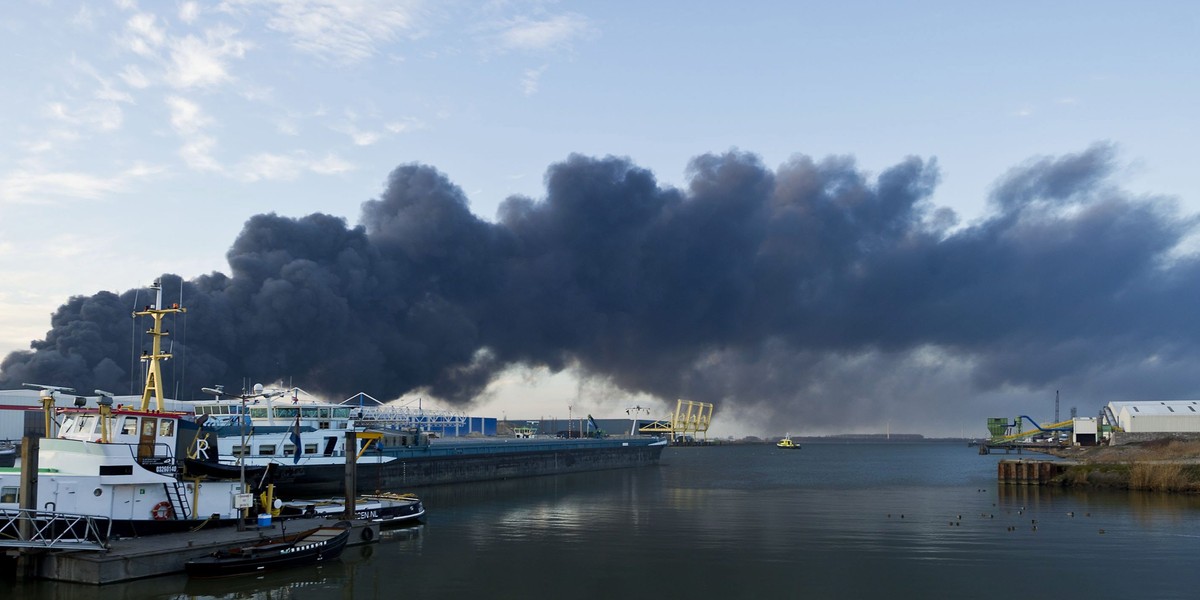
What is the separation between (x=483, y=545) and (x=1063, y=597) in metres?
26.8

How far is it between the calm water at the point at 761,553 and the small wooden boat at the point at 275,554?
22.6 inches

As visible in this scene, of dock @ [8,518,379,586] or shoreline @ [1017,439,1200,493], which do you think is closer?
dock @ [8,518,379,586]

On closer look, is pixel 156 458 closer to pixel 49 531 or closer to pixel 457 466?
pixel 49 531

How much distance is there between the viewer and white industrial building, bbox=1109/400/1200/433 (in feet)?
383

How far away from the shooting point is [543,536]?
49.1 m

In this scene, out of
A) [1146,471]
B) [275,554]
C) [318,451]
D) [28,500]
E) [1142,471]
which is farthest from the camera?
[1142,471]

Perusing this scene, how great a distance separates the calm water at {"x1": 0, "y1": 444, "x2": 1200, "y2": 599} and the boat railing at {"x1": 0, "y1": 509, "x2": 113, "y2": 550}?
1.65 metres

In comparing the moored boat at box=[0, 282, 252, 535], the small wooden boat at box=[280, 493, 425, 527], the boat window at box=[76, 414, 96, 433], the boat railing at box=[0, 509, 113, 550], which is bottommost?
the small wooden boat at box=[280, 493, 425, 527]

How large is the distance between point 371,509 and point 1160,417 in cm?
11503

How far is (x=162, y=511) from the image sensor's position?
3869cm

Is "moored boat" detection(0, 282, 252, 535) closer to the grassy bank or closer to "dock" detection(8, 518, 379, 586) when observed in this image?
"dock" detection(8, 518, 379, 586)

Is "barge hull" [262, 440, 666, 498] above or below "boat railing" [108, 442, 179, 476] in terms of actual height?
below

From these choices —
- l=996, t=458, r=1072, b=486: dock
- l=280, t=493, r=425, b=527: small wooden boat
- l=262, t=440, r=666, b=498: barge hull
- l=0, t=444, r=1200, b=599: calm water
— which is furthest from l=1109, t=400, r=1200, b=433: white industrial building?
l=280, t=493, r=425, b=527: small wooden boat

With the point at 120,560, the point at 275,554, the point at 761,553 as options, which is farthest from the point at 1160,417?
the point at 120,560
